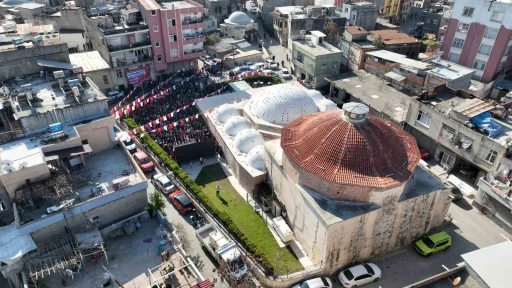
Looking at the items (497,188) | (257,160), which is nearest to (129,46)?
(257,160)

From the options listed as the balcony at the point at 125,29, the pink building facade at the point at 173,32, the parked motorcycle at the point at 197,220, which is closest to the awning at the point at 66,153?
the parked motorcycle at the point at 197,220

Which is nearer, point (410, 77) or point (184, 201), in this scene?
point (184, 201)

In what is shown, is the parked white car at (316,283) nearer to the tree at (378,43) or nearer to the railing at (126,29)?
the railing at (126,29)

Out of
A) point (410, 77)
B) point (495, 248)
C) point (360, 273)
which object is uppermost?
point (495, 248)

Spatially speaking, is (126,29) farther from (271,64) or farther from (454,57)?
(454,57)

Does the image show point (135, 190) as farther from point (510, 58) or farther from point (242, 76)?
point (510, 58)

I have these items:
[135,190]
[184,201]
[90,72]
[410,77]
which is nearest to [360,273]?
[184,201]
